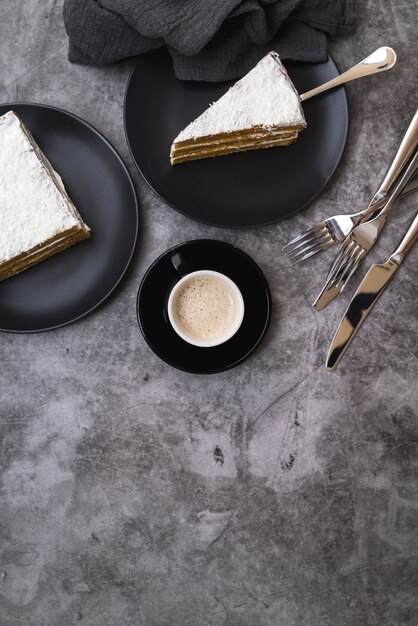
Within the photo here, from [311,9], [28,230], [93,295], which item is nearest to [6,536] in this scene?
[93,295]

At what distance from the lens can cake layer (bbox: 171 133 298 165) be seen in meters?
1.52

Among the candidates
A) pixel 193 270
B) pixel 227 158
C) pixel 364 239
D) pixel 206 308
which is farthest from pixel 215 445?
pixel 227 158

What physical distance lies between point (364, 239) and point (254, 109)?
0.52 meters

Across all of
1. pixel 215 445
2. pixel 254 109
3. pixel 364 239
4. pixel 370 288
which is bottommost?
pixel 215 445

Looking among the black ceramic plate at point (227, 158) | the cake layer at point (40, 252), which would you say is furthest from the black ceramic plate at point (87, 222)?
the black ceramic plate at point (227, 158)

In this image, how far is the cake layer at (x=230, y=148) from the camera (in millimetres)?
1523

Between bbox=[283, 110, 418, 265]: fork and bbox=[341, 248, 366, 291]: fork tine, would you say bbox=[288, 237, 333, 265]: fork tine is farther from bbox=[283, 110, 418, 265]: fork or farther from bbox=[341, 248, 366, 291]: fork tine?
bbox=[341, 248, 366, 291]: fork tine

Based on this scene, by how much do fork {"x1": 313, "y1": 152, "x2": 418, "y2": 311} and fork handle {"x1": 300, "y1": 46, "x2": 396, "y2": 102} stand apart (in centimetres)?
30

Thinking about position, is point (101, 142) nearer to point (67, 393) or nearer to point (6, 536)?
point (67, 393)

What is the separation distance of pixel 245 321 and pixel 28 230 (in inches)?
27.4

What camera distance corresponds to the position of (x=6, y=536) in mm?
1554

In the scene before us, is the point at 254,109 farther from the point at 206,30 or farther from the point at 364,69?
the point at 364,69

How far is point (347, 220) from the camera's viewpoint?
1.54 m

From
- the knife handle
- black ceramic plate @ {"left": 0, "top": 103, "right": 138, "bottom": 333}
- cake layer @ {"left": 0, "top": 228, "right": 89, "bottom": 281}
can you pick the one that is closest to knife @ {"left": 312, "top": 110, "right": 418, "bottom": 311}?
the knife handle
